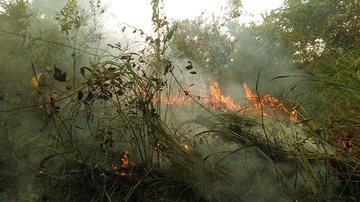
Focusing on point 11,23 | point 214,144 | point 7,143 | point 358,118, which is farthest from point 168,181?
point 11,23

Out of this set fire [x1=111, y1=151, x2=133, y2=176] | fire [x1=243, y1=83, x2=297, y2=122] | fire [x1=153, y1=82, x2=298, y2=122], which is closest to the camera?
fire [x1=111, y1=151, x2=133, y2=176]

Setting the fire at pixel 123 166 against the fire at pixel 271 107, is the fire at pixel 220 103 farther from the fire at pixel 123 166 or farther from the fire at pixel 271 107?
the fire at pixel 123 166

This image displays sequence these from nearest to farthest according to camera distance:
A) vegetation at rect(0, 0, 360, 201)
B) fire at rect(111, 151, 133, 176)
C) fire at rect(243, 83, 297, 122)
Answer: vegetation at rect(0, 0, 360, 201), fire at rect(111, 151, 133, 176), fire at rect(243, 83, 297, 122)

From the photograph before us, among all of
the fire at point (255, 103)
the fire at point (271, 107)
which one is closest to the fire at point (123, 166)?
the fire at point (255, 103)

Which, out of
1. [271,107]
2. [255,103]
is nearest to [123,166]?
[271,107]

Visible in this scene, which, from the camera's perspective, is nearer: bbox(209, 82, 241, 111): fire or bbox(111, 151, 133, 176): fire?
bbox(111, 151, 133, 176): fire

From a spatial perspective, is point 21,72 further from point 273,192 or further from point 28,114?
point 273,192

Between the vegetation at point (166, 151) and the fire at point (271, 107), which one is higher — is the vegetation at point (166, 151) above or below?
below

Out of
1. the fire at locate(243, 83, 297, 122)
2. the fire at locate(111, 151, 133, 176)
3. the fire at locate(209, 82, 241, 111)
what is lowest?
the fire at locate(111, 151, 133, 176)

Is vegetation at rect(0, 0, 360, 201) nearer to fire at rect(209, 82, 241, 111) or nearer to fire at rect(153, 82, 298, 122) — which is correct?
fire at rect(153, 82, 298, 122)

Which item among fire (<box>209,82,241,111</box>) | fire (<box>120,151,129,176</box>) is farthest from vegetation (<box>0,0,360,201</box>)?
fire (<box>209,82,241,111</box>)

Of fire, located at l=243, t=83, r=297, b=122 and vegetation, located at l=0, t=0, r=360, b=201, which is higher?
fire, located at l=243, t=83, r=297, b=122

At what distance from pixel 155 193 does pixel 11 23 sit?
12.8ft

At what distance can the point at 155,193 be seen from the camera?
185cm
